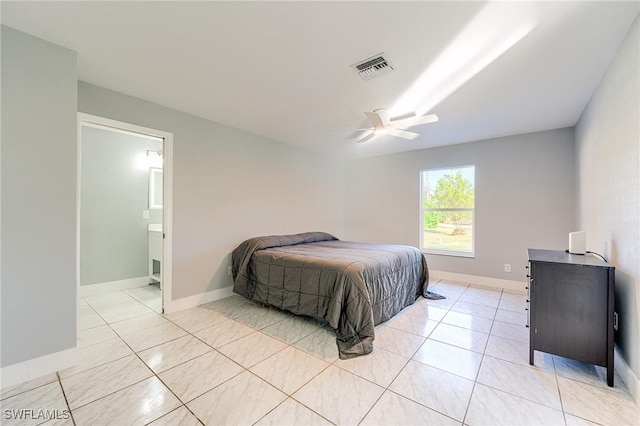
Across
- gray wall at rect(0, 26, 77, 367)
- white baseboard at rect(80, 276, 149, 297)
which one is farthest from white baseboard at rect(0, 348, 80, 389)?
white baseboard at rect(80, 276, 149, 297)

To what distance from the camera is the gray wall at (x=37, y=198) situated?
1772mm

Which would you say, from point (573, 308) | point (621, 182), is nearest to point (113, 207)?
point (573, 308)

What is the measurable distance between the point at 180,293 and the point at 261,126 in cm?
240

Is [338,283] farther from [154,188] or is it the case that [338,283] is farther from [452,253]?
[154,188]

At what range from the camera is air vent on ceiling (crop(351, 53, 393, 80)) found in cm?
204

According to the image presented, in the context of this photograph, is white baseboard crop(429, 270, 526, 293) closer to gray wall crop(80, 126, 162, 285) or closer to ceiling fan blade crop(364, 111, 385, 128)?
ceiling fan blade crop(364, 111, 385, 128)

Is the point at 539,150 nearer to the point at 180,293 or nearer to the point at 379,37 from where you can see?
the point at 379,37

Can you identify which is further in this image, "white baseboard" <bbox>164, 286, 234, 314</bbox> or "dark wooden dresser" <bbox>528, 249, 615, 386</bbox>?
"white baseboard" <bbox>164, 286, 234, 314</bbox>

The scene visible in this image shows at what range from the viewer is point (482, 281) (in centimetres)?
422

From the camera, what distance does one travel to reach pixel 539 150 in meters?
3.81

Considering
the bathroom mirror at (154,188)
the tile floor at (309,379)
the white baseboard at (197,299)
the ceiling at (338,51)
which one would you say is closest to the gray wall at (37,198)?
the ceiling at (338,51)

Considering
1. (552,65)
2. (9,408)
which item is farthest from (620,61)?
(9,408)

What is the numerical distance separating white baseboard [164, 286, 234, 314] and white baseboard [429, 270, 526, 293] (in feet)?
11.4

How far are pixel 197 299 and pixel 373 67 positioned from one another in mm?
3245
